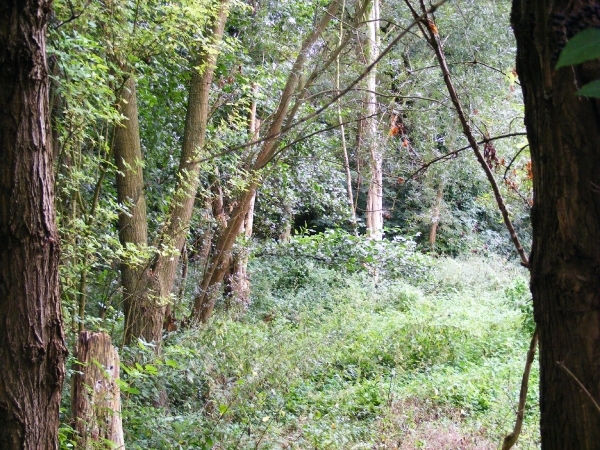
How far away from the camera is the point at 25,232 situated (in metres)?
2.03

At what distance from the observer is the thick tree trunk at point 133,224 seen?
657 centimetres

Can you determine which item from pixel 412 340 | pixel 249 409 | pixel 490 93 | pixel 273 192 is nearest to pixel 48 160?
pixel 249 409

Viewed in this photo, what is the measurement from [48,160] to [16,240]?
0.29 metres

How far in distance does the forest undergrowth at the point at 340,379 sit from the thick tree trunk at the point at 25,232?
1740 mm

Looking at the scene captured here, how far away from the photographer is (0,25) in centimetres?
196

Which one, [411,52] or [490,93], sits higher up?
[411,52]

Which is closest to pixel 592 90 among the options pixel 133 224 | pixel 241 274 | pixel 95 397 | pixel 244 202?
pixel 95 397

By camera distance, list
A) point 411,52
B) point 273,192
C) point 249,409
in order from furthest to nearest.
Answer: point 411,52 < point 273,192 < point 249,409

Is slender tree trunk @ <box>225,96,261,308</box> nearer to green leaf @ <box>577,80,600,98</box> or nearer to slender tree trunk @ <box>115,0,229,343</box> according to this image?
slender tree trunk @ <box>115,0,229,343</box>

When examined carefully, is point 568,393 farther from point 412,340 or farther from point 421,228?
point 421,228

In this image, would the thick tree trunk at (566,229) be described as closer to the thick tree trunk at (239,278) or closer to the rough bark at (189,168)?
the rough bark at (189,168)

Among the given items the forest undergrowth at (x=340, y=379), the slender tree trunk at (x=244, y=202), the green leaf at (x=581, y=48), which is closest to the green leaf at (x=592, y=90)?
the green leaf at (x=581, y=48)

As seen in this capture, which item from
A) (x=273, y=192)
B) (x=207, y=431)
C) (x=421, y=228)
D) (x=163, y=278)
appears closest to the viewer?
(x=207, y=431)

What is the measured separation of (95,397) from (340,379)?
12.7ft
